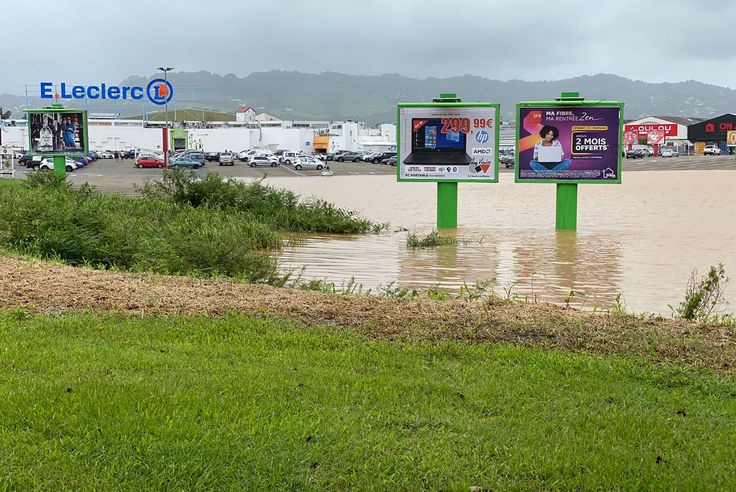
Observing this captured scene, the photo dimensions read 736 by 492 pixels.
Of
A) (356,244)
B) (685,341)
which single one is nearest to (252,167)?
(356,244)

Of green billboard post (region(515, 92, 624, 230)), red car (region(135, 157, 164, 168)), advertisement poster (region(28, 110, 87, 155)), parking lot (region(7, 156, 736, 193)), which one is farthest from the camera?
red car (region(135, 157, 164, 168))

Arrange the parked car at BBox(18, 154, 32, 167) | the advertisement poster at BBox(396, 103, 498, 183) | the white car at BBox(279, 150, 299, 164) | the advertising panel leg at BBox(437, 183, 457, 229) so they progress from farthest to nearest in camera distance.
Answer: the white car at BBox(279, 150, 299, 164)
the parked car at BBox(18, 154, 32, 167)
the advertising panel leg at BBox(437, 183, 457, 229)
the advertisement poster at BBox(396, 103, 498, 183)

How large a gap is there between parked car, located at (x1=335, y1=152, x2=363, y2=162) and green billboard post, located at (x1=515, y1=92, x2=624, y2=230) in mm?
80263

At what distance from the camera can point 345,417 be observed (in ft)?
16.3

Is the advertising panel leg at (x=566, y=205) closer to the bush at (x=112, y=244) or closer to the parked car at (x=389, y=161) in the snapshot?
the bush at (x=112, y=244)

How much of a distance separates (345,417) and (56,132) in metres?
35.6

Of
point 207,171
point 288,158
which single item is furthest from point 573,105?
point 288,158

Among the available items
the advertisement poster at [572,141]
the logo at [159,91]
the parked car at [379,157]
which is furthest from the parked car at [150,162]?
the advertisement poster at [572,141]

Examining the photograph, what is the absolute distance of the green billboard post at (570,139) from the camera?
24.3 m

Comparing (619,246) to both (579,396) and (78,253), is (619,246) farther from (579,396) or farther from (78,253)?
(579,396)

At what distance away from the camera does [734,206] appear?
35188mm

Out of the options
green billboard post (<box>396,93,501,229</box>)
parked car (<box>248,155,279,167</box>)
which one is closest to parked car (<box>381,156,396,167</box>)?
parked car (<box>248,155,279,167</box>)

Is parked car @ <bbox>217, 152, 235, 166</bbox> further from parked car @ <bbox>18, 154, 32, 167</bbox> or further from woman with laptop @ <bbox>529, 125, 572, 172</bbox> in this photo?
woman with laptop @ <bbox>529, 125, 572, 172</bbox>

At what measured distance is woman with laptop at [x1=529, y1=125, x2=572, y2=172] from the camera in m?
24.5
